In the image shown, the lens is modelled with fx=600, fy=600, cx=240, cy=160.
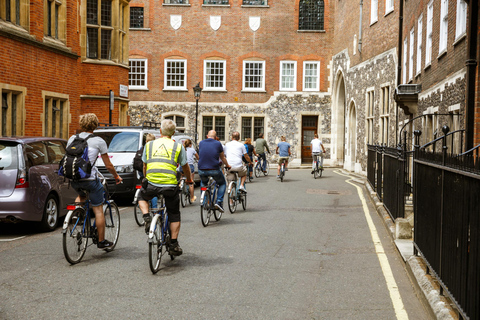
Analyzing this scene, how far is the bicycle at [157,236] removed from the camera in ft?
23.7

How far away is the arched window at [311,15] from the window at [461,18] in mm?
26039

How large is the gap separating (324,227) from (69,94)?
12.5 m

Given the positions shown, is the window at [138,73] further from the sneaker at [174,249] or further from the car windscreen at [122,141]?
the sneaker at [174,249]

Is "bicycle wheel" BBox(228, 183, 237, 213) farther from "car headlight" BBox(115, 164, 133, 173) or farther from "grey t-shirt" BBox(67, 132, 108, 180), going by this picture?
"grey t-shirt" BBox(67, 132, 108, 180)

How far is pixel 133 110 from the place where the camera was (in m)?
39.5

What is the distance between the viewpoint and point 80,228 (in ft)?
26.1

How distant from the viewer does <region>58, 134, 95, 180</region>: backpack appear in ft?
25.7

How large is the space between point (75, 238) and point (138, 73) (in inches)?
1284

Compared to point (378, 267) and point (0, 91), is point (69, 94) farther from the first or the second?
point (378, 267)

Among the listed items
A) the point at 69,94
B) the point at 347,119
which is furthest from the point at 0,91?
the point at 347,119

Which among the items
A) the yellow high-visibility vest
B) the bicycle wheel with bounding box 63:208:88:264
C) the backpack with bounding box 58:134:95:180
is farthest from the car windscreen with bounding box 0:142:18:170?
the yellow high-visibility vest

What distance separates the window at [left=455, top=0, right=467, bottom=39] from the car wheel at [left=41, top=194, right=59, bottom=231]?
947cm

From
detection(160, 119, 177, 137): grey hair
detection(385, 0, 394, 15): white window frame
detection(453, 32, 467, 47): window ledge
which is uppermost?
detection(385, 0, 394, 15): white window frame

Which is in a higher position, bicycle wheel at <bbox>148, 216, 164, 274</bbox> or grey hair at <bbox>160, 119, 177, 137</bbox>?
grey hair at <bbox>160, 119, 177, 137</bbox>
